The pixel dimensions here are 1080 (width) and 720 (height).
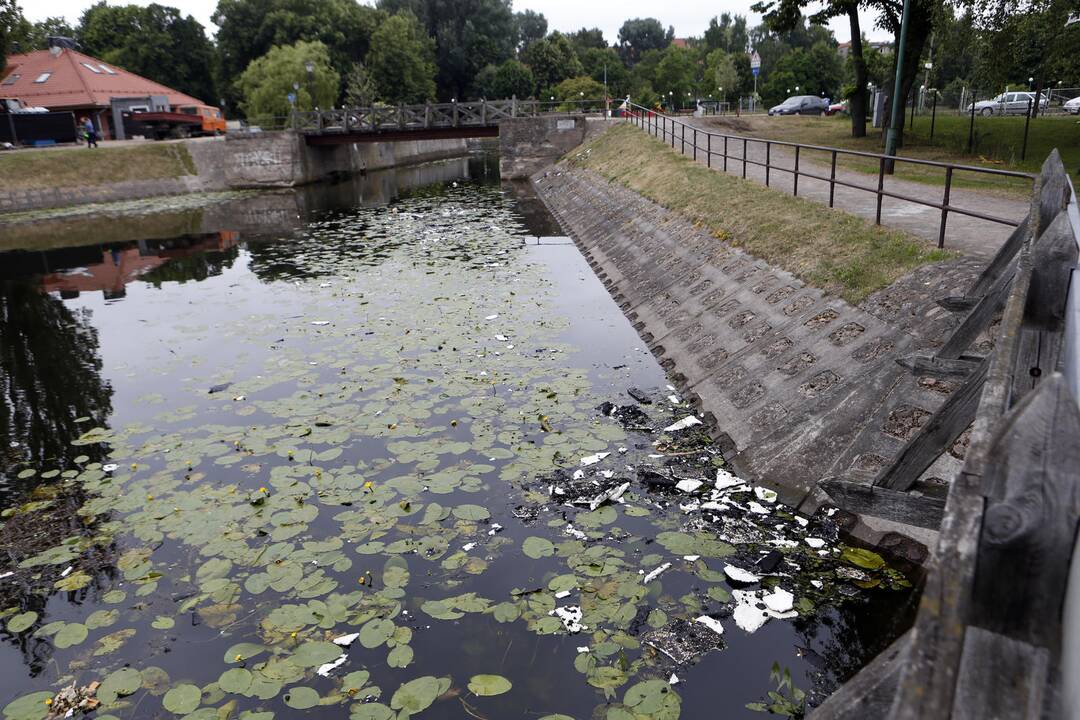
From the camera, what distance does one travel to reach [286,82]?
5953 cm

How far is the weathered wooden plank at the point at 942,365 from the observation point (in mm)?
6449

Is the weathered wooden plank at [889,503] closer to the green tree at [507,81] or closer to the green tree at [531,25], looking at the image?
the green tree at [507,81]

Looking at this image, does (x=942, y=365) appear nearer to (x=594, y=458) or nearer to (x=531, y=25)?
(x=594, y=458)

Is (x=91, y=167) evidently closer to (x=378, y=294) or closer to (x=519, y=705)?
(x=378, y=294)

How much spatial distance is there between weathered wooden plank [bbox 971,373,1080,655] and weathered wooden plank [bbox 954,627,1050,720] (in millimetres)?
44

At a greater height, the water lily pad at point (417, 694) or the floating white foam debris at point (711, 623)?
the floating white foam debris at point (711, 623)

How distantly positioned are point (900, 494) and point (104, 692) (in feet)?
20.2

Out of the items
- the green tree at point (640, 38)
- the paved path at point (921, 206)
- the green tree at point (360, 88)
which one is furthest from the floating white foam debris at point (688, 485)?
the green tree at point (640, 38)

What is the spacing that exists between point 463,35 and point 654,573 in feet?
326

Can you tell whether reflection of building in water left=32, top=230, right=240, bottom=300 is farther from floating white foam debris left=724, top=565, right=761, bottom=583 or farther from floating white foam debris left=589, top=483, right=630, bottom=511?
floating white foam debris left=724, top=565, right=761, bottom=583

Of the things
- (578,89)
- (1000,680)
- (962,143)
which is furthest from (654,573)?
(578,89)

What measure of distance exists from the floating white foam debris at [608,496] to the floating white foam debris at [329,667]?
2.96 metres

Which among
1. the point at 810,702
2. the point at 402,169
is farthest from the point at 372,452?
the point at 402,169

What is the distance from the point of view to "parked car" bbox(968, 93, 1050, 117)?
45.8 m
